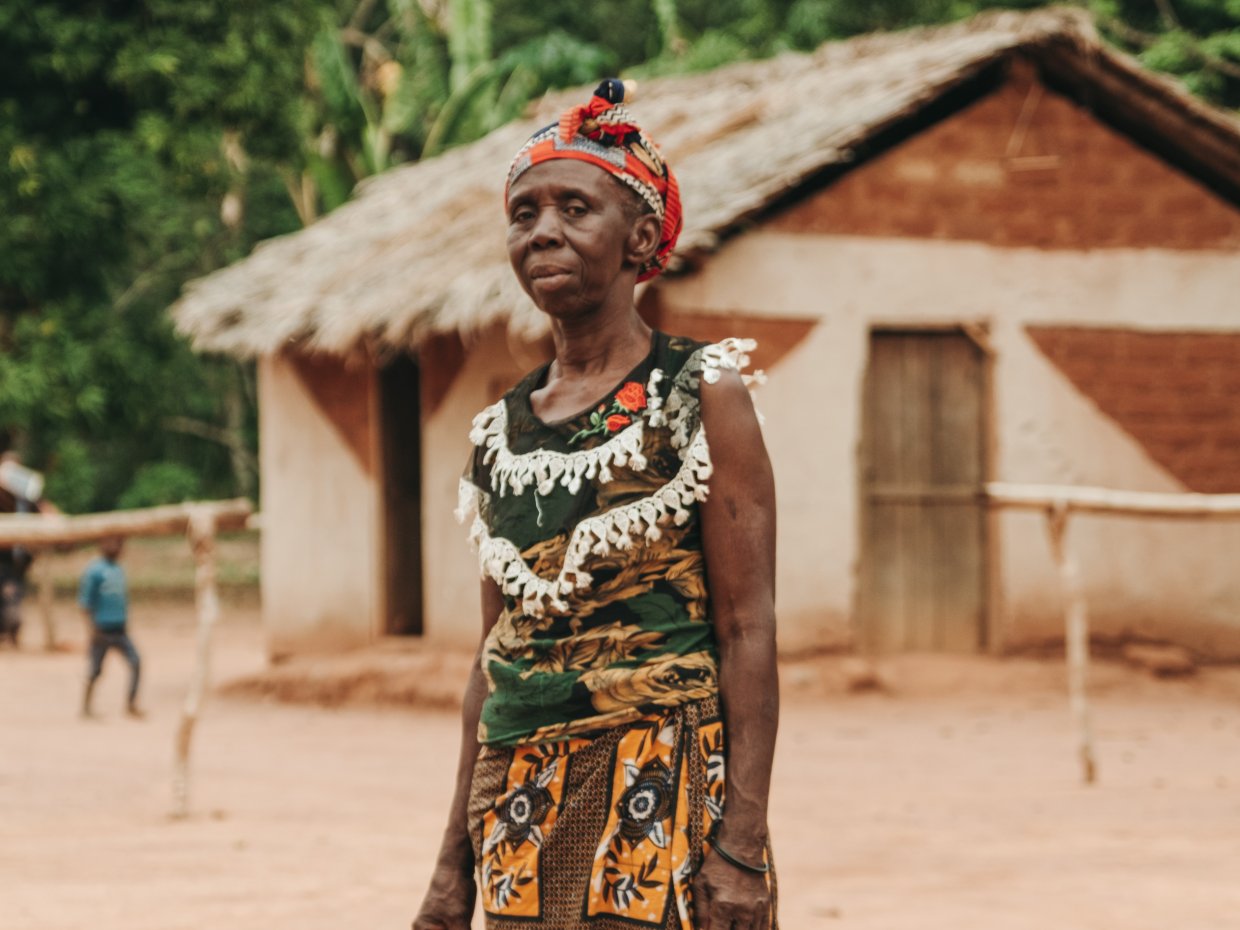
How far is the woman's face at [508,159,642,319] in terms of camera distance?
7.46ft

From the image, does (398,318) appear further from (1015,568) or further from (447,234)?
(1015,568)

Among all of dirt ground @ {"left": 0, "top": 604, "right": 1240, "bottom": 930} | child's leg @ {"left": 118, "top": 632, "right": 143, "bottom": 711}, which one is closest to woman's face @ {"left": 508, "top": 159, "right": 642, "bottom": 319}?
dirt ground @ {"left": 0, "top": 604, "right": 1240, "bottom": 930}

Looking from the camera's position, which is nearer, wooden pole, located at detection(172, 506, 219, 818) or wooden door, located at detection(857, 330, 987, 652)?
wooden pole, located at detection(172, 506, 219, 818)

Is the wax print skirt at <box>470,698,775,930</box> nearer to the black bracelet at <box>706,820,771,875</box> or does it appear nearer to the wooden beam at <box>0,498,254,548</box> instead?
the black bracelet at <box>706,820,771,875</box>

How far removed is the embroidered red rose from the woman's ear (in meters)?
0.18

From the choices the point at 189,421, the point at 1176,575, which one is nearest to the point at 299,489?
the point at 1176,575

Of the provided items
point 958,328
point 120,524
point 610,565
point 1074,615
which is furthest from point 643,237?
point 958,328

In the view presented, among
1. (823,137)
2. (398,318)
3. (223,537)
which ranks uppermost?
(823,137)

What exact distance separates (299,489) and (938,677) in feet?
15.1

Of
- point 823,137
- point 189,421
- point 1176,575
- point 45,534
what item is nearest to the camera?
point 45,534

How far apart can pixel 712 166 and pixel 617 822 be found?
8.39 m

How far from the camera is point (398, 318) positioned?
33.4ft

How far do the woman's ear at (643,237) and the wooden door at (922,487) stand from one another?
26.2 ft

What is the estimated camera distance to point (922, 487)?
10.3 meters
